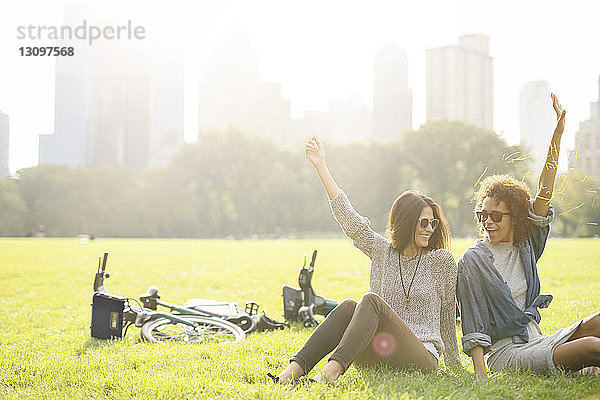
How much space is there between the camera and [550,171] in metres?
4.62

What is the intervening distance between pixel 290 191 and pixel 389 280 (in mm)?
56936

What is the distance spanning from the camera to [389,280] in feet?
15.4

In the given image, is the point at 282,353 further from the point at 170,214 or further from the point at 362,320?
the point at 170,214

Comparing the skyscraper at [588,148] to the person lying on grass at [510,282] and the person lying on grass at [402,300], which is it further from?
the person lying on grass at [402,300]

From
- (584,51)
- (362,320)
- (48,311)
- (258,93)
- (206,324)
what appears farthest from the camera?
(258,93)

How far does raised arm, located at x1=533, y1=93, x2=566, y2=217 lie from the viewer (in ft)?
15.2

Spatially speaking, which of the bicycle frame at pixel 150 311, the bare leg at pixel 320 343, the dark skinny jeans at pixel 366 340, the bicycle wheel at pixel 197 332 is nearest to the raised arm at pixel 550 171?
the dark skinny jeans at pixel 366 340

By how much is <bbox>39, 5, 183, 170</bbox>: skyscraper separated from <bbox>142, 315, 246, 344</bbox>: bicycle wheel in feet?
233

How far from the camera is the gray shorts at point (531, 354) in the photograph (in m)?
4.48

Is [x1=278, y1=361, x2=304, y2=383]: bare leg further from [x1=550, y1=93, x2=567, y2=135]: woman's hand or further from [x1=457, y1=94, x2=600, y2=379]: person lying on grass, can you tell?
[x1=550, y1=93, x2=567, y2=135]: woman's hand

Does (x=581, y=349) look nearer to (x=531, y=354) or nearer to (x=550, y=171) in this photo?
(x=531, y=354)

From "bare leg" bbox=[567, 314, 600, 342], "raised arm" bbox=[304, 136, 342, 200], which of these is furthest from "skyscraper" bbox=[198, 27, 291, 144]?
"bare leg" bbox=[567, 314, 600, 342]

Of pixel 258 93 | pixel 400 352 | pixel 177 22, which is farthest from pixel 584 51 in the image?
pixel 258 93

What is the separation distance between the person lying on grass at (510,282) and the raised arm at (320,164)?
1062mm
